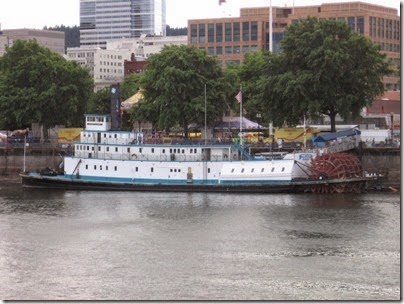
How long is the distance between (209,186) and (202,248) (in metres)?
27.2

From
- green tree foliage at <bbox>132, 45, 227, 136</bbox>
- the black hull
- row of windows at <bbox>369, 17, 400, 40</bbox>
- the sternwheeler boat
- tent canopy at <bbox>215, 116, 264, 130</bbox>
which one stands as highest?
row of windows at <bbox>369, 17, 400, 40</bbox>

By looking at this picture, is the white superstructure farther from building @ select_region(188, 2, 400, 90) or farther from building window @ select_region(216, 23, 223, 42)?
building window @ select_region(216, 23, 223, 42)

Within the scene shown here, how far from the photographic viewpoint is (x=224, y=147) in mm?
87312

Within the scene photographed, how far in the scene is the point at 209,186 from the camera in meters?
85.8

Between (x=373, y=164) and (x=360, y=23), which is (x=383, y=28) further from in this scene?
(x=373, y=164)

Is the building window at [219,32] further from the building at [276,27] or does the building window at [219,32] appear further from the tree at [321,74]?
the tree at [321,74]

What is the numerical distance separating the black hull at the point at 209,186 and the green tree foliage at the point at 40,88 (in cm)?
1862

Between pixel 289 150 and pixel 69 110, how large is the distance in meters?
27.4

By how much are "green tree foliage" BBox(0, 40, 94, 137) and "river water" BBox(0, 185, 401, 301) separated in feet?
90.5

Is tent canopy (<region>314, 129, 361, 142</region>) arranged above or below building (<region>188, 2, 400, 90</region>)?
below

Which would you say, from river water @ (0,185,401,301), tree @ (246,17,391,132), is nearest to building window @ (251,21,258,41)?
tree @ (246,17,391,132)

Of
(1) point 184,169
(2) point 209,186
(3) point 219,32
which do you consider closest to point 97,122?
(1) point 184,169

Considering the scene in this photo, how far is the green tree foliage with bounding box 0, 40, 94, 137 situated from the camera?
108 meters

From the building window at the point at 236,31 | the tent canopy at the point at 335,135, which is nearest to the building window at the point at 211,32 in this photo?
the building window at the point at 236,31
